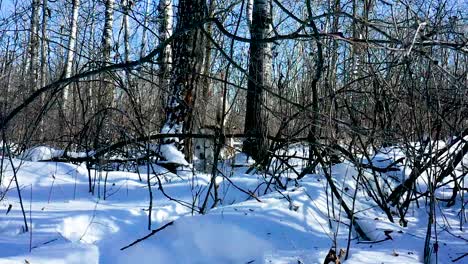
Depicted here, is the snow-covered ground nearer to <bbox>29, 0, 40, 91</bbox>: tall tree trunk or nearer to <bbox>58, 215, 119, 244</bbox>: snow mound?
<bbox>58, 215, 119, 244</bbox>: snow mound

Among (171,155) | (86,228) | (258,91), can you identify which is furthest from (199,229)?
(171,155)

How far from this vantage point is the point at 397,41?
1657 mm

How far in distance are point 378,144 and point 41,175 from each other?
9.91 ft

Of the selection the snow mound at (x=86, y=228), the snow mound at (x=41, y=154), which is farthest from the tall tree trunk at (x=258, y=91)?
the snow mound at (x=41, y=154)

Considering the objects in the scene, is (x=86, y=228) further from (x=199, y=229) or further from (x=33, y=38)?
(x=33, y=38)

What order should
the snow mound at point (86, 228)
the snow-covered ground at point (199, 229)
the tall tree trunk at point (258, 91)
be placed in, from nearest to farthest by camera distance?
1. the snow-covered ground at point (199, 229)
2. the snow mound at point (86, 228)
3. the tall tree trunk at point (258, 91)

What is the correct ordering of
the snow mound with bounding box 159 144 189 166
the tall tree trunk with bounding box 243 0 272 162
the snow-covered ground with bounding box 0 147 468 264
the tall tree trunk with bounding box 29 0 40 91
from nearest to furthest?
the snow-covered ground with bounding box 0 147 468 264 → the tall tree trunk with bounding box 243 0 272 162 → the snow mound with bounding box 159 144 189 166 → the tall tree trunk with bounding box 29 0 40 91

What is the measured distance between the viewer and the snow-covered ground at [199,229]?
203cm

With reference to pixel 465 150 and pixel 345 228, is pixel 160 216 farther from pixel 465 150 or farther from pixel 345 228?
pixel 465 150

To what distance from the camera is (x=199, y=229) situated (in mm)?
2264

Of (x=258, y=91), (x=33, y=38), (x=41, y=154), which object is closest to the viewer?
(x=258, y=91)

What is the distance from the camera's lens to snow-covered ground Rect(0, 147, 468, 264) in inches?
80.0

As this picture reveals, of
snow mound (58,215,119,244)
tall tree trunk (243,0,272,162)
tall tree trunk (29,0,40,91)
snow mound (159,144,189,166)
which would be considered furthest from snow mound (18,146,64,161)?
snow mound (58,215,119,244)

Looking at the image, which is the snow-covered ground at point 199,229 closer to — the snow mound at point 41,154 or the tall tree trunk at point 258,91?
the tall tree trunk at point 258,91
